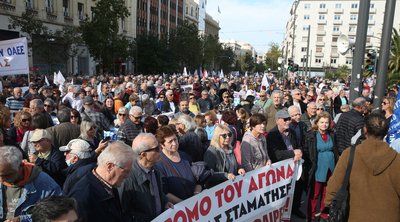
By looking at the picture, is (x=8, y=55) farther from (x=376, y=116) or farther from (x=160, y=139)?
(x=376, y=116)

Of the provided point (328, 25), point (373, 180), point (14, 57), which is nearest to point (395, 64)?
point (14, 57)

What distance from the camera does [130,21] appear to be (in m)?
50.2

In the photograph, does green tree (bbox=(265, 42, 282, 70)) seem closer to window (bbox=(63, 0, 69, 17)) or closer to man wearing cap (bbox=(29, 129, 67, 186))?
window (bbox=(63, 0, 69, 17))

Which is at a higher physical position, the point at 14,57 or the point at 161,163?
the point at 14,57

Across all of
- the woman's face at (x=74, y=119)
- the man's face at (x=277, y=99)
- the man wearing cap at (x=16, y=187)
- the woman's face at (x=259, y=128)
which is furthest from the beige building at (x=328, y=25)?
the man wearing cap at (x=16, y=187)

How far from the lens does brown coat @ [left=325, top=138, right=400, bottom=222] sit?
124 inches

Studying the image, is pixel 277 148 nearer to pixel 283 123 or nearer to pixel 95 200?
pixel 283 123

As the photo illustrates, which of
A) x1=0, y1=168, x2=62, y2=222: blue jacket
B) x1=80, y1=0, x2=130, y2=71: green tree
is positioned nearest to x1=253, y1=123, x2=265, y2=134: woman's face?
x1=0, y1=168, x2=62, y2=222: blue jacket

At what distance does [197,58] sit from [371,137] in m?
50.0

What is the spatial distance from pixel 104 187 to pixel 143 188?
0.59 metres

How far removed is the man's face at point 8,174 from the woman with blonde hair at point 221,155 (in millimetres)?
2256

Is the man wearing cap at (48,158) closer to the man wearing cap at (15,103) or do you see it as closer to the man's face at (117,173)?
the man's face at (117,173)

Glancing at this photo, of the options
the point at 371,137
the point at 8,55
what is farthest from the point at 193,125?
the point at 8,55

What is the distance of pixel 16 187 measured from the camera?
2916 mm
